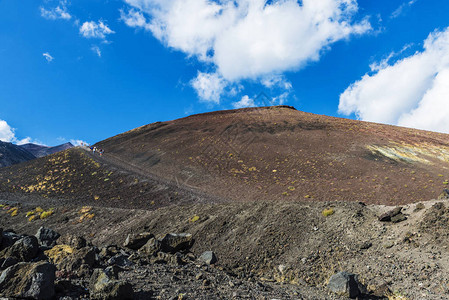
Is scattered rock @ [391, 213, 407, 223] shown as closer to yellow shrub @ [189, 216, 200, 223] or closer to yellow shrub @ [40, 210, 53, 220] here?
yellow shrub @ [189, 216, 200, 223]

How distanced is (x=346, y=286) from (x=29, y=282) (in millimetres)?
8027

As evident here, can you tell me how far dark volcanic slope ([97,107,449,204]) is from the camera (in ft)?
82.9

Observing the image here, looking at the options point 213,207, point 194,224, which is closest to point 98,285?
point 194,224

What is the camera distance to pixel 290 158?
35.2m

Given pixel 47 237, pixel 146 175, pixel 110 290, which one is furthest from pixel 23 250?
pixel 146 175

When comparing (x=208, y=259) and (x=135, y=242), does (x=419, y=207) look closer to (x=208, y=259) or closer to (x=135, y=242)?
(x=208, y=259)

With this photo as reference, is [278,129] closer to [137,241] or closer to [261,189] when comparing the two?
[261,189]

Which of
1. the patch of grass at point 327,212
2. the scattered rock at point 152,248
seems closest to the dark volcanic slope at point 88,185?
the patch of grass at point 327,212

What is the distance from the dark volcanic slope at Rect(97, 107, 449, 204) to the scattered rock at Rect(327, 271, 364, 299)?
16008 mm

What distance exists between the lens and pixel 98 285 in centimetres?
517

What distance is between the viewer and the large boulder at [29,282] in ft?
15.7

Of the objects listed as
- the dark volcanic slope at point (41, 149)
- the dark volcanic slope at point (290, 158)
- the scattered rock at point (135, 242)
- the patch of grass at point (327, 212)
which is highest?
the dark volcanic slope at point (41, 149)

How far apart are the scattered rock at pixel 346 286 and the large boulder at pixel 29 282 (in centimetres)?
748

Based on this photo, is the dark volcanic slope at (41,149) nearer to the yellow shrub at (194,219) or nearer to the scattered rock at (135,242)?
the yellow shrub at (194,219)
